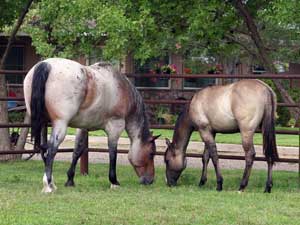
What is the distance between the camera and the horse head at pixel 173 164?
11.1 m

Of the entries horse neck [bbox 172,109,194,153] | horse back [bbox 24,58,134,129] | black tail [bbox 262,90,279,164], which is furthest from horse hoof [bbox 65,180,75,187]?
black tail [bbox 262,90,279,164]

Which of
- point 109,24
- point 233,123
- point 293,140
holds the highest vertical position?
point 109,24

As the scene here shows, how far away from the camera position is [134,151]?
1115 centimetres

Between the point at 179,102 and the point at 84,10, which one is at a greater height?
the point at 84,10

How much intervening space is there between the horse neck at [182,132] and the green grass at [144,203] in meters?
0.63

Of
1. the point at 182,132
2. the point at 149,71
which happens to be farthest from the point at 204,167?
the point at 149,71

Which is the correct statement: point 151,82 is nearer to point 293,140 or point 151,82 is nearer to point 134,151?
point 293,140

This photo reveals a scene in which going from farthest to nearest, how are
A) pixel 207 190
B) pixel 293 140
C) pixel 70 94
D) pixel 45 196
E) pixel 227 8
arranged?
pixel 293 140, pixel 227 8, pixel 207 190, pixel 70 94, pixel 45 196

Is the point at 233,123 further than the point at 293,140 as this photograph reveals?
No

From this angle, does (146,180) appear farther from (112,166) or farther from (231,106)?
(231,106)

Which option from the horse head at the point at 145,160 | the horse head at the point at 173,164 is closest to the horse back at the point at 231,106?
the horse head at the point at 173,164

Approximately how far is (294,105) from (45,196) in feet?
15.0

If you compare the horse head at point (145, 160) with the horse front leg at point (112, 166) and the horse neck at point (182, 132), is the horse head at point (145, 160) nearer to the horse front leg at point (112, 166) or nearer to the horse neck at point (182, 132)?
the horse neck at point (182, 132)

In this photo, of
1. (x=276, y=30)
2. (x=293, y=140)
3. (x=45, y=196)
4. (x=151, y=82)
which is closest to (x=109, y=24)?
(x=45, y=196)
